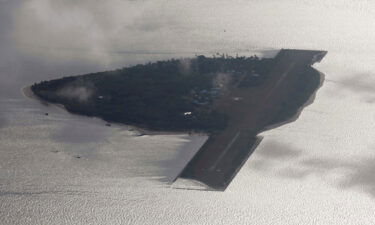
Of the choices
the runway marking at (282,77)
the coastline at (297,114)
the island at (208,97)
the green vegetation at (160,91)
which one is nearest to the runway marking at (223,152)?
the island at (208,97)

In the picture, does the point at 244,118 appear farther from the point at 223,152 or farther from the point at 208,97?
the point at 223,152

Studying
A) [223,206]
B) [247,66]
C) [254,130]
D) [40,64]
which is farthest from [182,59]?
[223,206]

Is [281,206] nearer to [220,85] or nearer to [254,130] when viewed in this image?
[254,130]

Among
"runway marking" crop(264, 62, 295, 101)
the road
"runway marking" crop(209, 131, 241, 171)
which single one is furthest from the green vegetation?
"runway marking" crop(209, 131, 241, 171)

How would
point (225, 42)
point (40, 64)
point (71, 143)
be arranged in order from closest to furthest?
point (71, 143) → point (40, 64) → point (225, 42)

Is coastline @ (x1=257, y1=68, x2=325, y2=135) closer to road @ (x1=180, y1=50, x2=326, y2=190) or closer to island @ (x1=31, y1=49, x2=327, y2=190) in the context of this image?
island @ (x1=31, y1=49, x2=327, y2=190)

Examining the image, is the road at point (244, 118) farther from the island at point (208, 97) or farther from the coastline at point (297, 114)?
the coastline at point (297, 114)

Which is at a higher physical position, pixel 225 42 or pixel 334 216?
pixel 225 42
